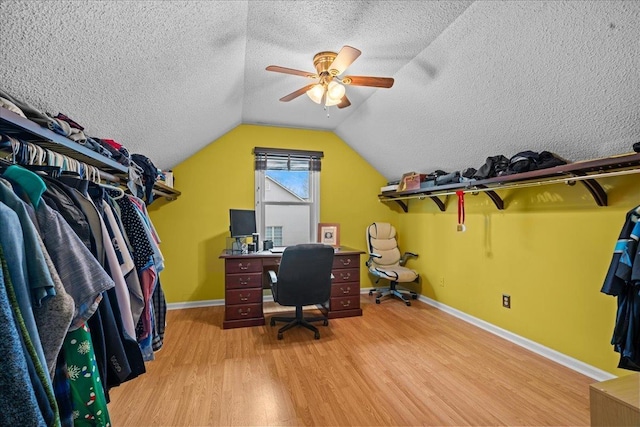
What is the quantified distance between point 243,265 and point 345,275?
1.22 m

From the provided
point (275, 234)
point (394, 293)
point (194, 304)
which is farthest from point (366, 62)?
point (194, 304)

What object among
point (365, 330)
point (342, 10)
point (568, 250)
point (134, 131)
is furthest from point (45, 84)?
point (568, 250)

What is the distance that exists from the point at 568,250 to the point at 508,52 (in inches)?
66.5

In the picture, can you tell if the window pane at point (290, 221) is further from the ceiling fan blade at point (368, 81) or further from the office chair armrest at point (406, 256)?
the ceiling fan blade at point (368, 81)

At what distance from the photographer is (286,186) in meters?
4.30

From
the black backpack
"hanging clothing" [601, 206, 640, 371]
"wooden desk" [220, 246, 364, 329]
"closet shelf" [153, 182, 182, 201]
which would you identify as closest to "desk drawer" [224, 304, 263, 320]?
"wooden desk" [220, 246, 364, 329]

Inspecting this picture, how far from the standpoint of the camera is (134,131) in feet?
7.59

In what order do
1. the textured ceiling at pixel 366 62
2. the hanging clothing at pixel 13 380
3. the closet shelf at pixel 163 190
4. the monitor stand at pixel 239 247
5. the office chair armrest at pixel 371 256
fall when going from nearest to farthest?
the hanging clothing at pixel 13 380 → the textured ceiling at pixel 366 62 → the closet shelf at pixel 163 190 → the monitor stand at pixel 239 247 → the office chair armrest at pixel 371 256

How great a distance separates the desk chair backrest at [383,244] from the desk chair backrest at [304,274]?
1511 millimetres

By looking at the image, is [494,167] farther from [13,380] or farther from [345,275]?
[13,380]

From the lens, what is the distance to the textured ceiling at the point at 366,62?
135 centimetres

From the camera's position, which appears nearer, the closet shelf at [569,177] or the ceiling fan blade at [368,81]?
the closet shelf at [569,177]

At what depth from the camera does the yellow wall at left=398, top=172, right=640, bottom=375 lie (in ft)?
7.16

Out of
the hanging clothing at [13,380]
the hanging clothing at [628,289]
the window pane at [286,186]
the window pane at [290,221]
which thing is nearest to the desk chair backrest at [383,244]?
the window pane at [290,221]
